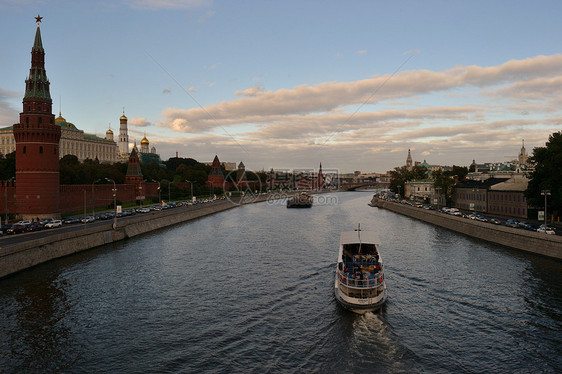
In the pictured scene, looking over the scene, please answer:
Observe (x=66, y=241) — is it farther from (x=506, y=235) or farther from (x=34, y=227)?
(x=506, y=235)

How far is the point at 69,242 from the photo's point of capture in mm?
52812

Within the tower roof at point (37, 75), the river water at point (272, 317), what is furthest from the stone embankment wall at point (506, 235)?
the tower roof at point (37, 75)

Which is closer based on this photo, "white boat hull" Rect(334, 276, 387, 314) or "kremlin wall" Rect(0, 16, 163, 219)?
"white boat hull" Rect(334, 276, 387, 314)

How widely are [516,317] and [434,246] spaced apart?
31.5 m

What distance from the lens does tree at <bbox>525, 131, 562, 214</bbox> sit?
62.1 metres

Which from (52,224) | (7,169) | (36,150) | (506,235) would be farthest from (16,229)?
(506,235)

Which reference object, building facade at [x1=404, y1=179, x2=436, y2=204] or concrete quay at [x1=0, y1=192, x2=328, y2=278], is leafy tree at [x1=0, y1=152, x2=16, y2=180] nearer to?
concrete quay at [x1=0, y1=192, x2=328, y2=278]

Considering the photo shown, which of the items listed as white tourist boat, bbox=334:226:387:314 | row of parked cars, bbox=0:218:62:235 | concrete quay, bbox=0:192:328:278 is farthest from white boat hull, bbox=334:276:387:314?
row of parked cars, bbox=0:218:62:235

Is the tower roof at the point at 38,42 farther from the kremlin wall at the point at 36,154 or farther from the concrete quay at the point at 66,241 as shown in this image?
the concrete quay at the point at 66,241

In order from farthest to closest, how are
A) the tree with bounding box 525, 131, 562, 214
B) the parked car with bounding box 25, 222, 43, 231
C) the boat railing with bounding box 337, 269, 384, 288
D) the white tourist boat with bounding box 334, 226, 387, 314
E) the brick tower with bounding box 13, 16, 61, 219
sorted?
the brick tower with bounding box 13, 16, 61, 219 → the tree with bounding box 525, 131, 562, 214 → the parked car with bounding box 25, 222, 43, 231 → the boat railing with bounding box 337, 269, 384, 288 → the white tourist boat with bounding box 334, 226, 387, 314

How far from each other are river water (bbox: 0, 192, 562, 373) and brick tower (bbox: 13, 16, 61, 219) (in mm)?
27925

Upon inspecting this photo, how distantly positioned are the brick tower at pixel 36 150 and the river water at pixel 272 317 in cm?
2792

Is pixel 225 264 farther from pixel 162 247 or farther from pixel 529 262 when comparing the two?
pixel 529 262

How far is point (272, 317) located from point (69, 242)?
114ft
